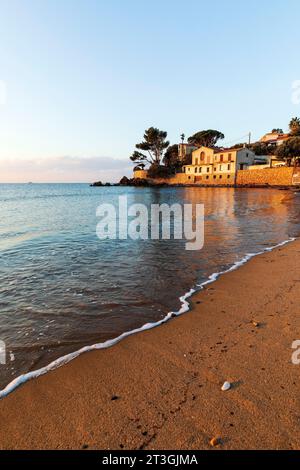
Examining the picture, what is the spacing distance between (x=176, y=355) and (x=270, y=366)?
4.31 ft

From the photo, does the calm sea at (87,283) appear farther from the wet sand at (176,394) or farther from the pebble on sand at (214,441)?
the pebble on sand at (214,441)

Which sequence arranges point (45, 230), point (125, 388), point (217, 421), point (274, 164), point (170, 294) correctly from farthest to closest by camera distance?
point (274, 164) → point (45, 230) → point (170, 294) → point (125, 388) → point (217, 421)

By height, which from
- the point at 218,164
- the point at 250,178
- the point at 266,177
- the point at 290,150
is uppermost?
the point at 290,150

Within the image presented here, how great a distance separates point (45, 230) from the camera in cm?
1738

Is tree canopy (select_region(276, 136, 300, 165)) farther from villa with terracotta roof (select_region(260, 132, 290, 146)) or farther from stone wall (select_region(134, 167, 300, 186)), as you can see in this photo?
villa with terracotta roof (select_region(260, 132, 290, 146))

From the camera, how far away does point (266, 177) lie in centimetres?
6831

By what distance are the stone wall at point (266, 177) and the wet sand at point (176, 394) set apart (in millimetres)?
67035

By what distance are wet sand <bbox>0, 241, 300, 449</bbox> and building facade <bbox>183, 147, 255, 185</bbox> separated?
254 ft

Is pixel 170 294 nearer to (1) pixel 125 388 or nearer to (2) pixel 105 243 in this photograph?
(1) pixel 125 388

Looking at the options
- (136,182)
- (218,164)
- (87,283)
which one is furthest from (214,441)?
(136,182)

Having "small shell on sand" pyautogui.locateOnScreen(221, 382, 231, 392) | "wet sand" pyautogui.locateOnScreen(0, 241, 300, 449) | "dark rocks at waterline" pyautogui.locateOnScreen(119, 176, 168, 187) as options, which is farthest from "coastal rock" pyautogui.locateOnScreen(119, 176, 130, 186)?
→ "small shell on sand" pyautogui.locateOnScreen(221, 382, 231, 392)

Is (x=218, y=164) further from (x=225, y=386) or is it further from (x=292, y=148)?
(x=225, y=386)

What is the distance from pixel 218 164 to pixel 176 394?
84.3 meters
